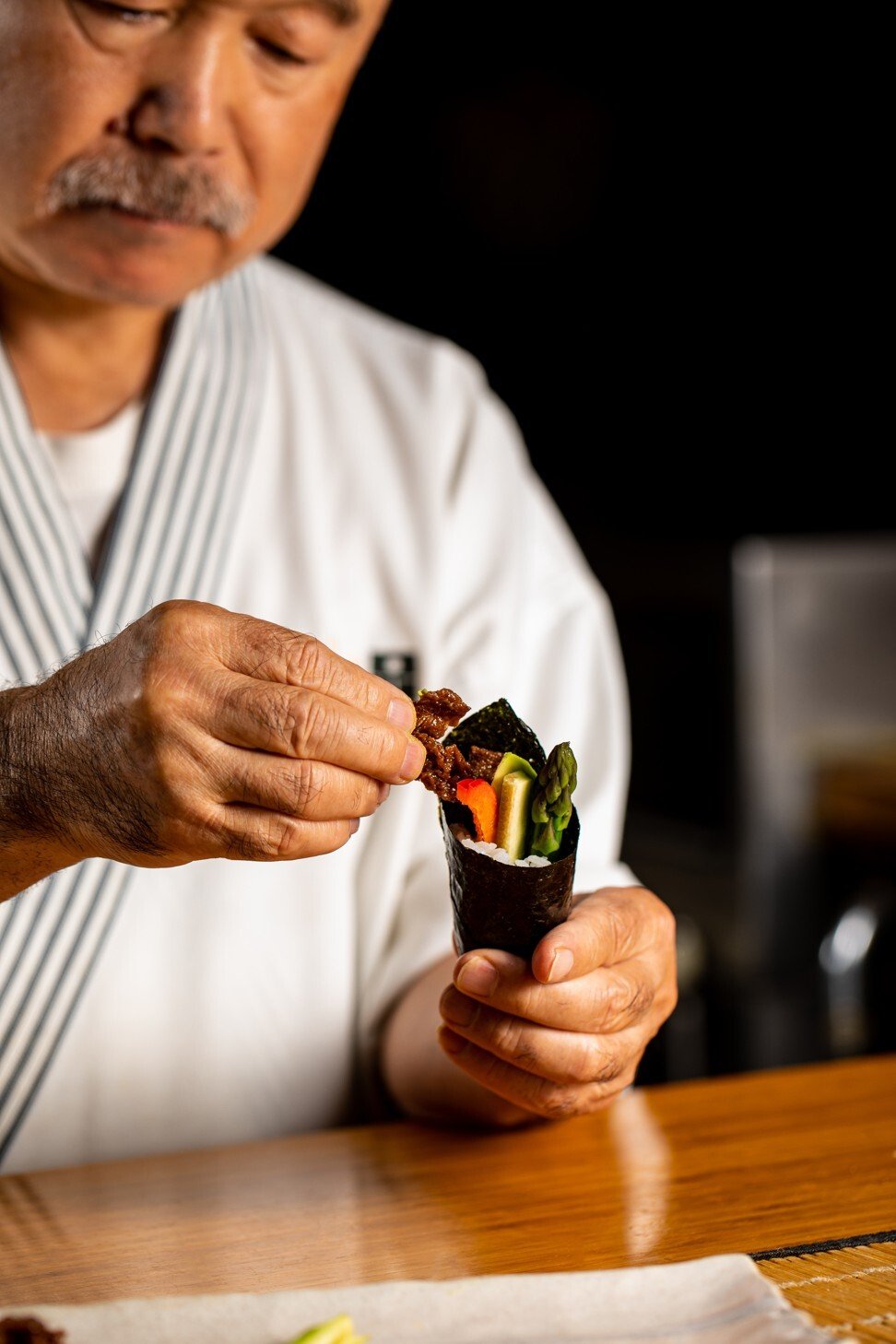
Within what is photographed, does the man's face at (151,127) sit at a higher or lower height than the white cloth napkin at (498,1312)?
higher

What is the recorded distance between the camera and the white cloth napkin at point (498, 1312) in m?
1.00

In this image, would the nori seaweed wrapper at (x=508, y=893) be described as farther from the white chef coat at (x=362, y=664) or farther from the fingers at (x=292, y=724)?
the white chef coat at (x=362, y=664)

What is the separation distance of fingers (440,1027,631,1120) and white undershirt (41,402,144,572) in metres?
0.75

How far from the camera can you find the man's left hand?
4.09ft

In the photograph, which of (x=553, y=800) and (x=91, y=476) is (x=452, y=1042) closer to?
(x=553, y=800)

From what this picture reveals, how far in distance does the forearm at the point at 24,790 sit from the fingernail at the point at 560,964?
389 millimetres

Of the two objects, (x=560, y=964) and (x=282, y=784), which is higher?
(x=282, y=784)

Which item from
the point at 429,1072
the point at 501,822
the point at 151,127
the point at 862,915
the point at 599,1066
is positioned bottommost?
the point at 862,915

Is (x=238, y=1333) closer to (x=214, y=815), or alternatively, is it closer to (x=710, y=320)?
(x=214, y=815)

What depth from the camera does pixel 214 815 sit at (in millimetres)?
1057

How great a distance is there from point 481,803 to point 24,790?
0.36m

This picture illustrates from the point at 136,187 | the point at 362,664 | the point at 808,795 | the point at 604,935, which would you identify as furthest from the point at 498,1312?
the point at 808,795

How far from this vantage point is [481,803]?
4.03 ft

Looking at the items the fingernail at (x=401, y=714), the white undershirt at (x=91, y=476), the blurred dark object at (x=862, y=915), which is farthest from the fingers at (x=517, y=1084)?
the blurred dark object at (x=862, y=915)
